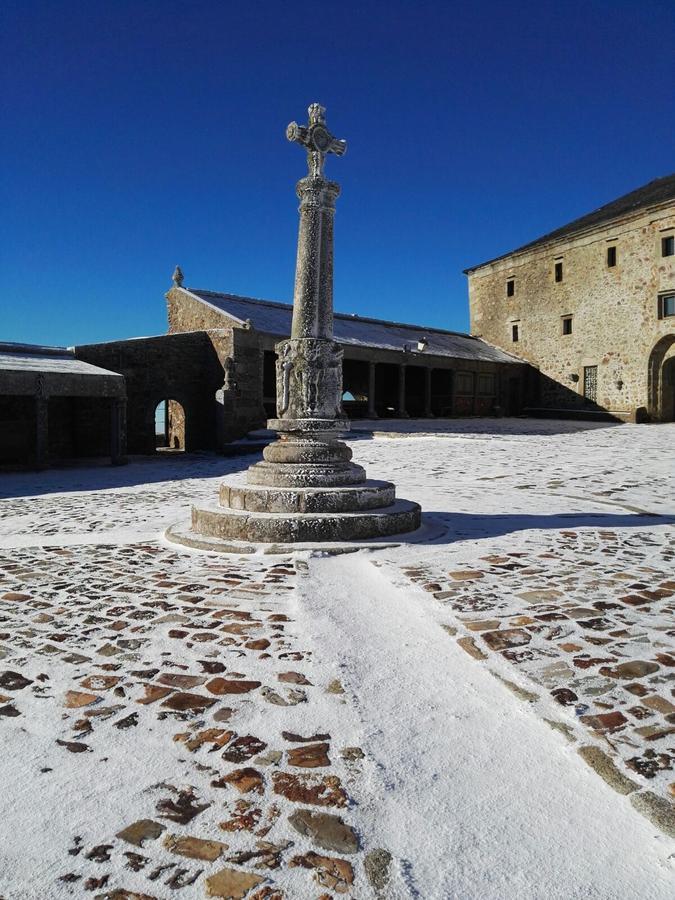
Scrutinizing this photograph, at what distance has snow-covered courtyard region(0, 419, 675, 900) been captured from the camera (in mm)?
1758

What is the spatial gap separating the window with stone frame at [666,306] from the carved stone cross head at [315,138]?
21.4 meters

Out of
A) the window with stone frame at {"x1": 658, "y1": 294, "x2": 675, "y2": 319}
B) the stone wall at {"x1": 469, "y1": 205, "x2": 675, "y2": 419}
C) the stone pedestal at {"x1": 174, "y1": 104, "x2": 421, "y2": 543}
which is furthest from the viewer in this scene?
the stone wall at {"x1": 469, "y1": 205, "x2": 675, "y2": 419}

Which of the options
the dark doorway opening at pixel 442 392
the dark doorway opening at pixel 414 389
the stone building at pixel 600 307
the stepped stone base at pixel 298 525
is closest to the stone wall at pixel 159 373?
the dark doorway opening at pixel 442 392

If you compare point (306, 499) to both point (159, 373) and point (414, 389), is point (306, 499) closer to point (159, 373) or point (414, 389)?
point (159, 373)

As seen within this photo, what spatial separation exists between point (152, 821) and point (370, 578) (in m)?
2.95

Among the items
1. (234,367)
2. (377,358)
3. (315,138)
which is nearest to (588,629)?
(315,138)

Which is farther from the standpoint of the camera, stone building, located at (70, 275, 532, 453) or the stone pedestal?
stone building, located at (70, 275, 532, 453)

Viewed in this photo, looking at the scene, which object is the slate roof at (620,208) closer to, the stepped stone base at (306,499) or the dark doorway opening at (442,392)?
the dark doorway opening at (442,392)

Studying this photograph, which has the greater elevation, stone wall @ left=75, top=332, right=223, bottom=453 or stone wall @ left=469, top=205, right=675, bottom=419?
stone wall @ left=469, top=205, right=675, bottom=419

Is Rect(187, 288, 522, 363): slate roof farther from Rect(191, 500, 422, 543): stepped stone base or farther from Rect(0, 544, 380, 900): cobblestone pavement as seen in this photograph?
Rect(0, 544, 380, 900): cobblestone pavement

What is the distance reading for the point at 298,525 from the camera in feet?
19.5

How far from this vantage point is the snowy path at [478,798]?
67.2 inches

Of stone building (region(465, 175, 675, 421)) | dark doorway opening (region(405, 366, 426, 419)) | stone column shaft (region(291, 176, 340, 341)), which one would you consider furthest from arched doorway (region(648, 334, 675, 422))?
stone column shaft (region(291, 176, 340, 341))

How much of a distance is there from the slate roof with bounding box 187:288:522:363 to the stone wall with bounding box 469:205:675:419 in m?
1.83
